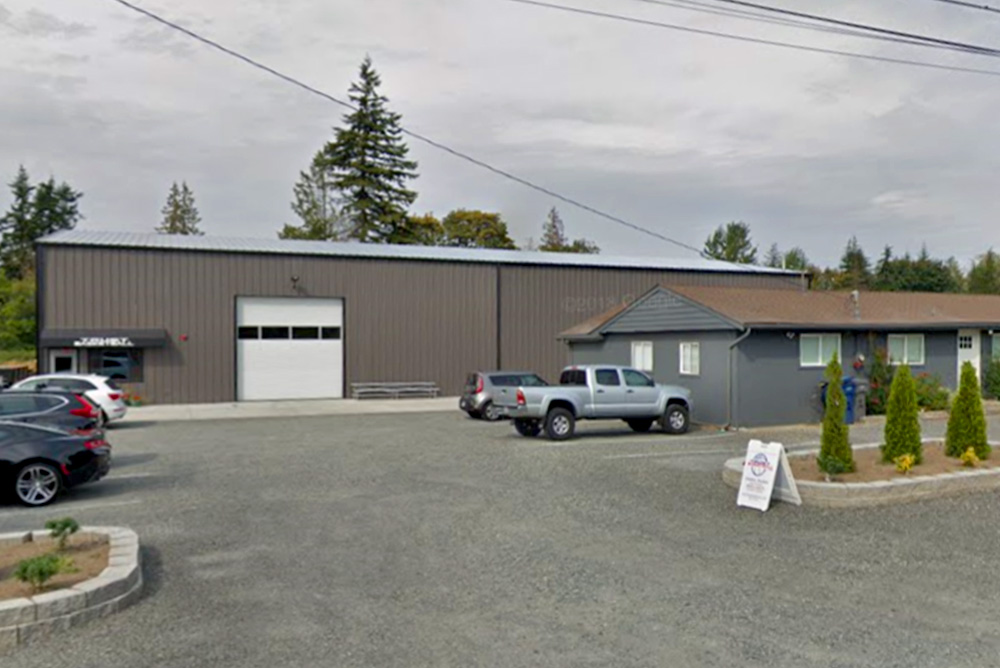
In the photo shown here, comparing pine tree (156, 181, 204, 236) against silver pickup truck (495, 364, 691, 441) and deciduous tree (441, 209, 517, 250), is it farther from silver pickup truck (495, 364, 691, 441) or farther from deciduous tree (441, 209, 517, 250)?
silver pickup truck (495, 364, 691, 441)

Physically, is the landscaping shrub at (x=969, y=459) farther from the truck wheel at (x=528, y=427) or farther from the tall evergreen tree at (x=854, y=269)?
the tall evergreen tree at (x=854, y=269)

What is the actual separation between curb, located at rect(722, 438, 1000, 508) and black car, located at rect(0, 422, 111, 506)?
9.03 m

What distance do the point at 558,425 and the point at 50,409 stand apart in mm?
10175

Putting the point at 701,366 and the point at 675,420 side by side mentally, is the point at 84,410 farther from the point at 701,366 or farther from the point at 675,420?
the point at 701,366

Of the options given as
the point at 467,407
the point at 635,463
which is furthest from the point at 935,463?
the point at 467,407

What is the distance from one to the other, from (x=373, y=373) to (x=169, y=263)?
9091 millimetres

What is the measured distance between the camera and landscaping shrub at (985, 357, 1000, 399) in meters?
25.2

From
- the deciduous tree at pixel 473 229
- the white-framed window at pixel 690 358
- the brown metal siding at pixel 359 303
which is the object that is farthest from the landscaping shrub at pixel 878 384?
the deciduous tree at pixel 473 229

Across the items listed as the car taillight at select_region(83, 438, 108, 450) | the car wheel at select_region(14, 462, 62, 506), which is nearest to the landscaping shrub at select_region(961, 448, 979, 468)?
the car taillight at select_region(83, 438, 108, 450)

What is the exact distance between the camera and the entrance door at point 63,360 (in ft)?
97.9

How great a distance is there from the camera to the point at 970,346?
995 inches

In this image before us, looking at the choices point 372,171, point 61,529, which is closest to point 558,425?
point 61,529

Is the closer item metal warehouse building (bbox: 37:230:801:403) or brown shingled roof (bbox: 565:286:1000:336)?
brown shingled roof (bbox: 565:286:1000:336)

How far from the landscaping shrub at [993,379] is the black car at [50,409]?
2524 cm
